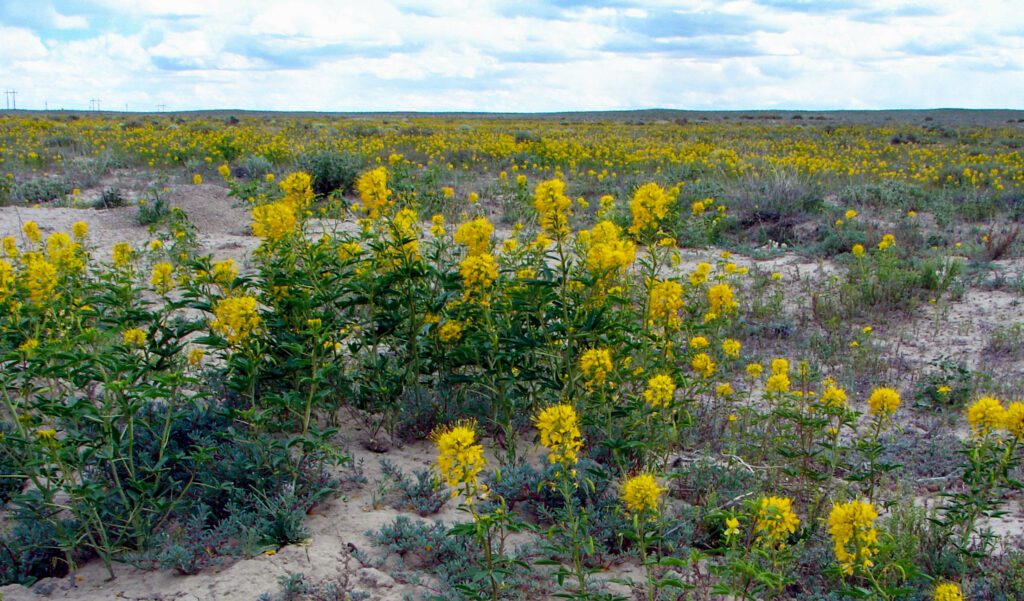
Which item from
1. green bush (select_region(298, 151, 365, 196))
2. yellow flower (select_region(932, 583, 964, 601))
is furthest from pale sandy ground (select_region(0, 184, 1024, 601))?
green bush (select_region(298, 151, 365, 196))

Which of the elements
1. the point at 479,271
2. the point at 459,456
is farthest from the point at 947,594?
the point at 479,271

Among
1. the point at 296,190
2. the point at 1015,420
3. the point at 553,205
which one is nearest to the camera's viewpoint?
the point at 1015,420

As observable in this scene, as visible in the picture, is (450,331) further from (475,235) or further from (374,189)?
(374,189)

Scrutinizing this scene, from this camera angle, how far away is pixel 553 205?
126 inches

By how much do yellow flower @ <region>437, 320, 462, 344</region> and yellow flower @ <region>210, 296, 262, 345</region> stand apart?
0.98 metres

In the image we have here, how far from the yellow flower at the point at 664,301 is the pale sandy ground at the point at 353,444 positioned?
4.06ft

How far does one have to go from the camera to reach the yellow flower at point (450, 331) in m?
3.69

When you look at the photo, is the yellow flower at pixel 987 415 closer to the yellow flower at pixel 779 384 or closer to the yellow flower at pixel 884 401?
the yellow flower at pixel 884 401

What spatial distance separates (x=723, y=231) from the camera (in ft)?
32.4

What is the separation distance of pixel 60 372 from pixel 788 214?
917 centimetres

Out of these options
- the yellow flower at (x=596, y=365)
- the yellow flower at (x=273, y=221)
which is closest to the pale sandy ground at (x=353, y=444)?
the yellow flower at (x=596, y=365)

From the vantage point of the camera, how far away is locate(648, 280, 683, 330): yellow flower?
3.48m

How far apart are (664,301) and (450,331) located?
110 centimetres

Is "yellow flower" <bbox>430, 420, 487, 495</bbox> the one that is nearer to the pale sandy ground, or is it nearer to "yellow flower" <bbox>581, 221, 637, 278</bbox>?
the pale sandy ground
